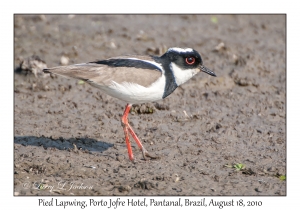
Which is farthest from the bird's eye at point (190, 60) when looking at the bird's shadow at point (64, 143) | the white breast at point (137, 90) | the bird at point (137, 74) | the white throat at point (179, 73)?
the bird's shadow at point (64, 143)

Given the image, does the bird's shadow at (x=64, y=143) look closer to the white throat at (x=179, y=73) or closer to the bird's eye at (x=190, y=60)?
the white throat at (x=179, y=73)

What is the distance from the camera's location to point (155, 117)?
8977 mm

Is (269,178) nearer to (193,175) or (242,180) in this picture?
(242,180)

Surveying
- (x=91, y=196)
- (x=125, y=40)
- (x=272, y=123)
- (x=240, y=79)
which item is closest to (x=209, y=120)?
(x=272, y=123)

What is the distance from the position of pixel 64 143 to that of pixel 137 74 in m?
1.56

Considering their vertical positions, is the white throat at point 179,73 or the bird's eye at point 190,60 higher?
the bird's eye at point 190,60

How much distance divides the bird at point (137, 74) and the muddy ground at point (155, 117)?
71 centimetres

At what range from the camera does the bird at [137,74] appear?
7.28 meters

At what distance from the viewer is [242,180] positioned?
6922mm

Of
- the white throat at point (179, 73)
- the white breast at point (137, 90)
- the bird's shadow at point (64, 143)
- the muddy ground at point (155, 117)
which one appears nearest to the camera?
the muddy ground at point (155, 117)

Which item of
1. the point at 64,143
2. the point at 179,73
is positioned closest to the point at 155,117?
the point at 179,73

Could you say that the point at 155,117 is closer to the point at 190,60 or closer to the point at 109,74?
the point at 190,60

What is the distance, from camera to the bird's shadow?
779 cm
